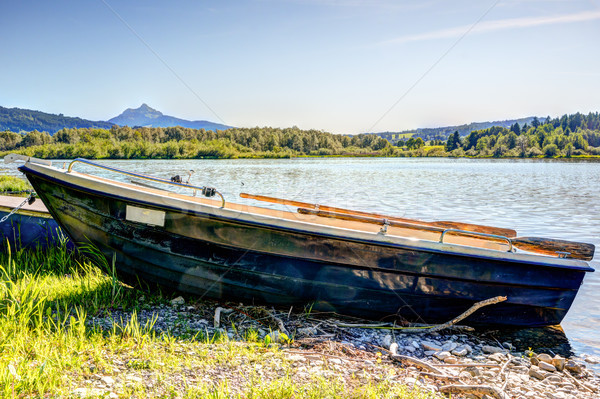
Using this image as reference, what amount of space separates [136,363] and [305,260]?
2.03m

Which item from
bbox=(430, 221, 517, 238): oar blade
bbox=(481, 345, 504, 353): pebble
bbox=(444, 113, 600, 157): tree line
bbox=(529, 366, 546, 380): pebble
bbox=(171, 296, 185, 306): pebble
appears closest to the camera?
bbox=(529, 366, 546, 380): pebble

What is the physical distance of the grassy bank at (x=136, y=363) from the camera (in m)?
3.19

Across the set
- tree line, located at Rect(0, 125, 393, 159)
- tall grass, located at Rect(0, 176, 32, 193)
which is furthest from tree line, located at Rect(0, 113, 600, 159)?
tall grass, located at Rect(0, 176, 32, 193)

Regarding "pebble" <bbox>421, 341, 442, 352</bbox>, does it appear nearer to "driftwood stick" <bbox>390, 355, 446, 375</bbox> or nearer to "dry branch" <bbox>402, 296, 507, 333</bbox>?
"dry branch" <bbox>402, 296, 507, 333</bbox>

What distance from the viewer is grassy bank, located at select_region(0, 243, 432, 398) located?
10.5ft

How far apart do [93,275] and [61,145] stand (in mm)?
63907

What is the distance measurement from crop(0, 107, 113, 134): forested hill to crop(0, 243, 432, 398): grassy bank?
555 ft

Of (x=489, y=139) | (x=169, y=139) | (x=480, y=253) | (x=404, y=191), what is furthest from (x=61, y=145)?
(x=489, y=139)

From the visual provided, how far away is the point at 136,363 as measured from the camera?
361 cm

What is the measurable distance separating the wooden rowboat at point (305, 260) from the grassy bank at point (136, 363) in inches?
28.9

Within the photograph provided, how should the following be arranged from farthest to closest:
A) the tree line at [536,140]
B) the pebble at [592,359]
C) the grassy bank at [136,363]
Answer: the tree line at [536,140] → the pebble at [592,359] → the grassy bank at [136,363]

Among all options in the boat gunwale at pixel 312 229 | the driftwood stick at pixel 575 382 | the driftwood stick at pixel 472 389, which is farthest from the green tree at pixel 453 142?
the driftwood stick at pixel 472 389

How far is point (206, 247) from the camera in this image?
4.92 meters

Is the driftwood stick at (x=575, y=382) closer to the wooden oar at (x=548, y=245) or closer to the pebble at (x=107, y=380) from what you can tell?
the wooden oar at (x=548, y=245)
